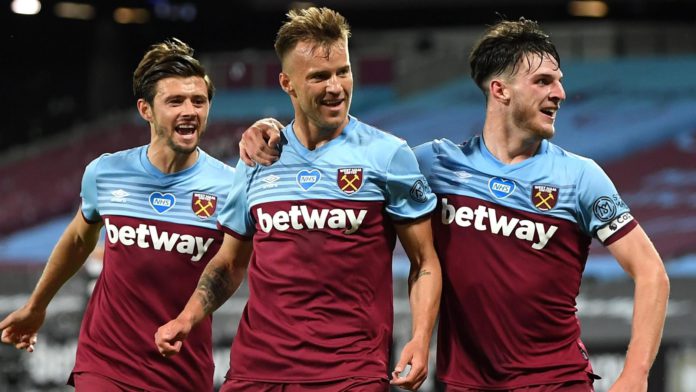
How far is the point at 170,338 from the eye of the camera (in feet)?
14.6

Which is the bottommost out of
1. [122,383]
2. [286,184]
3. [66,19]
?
[122,383]

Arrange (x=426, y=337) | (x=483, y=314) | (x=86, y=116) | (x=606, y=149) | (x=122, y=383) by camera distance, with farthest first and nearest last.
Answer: (x=86, y=116) < (x=606, y=149) < (x=122, y=383) < (x=483, y=314) < (x=426, y=337)

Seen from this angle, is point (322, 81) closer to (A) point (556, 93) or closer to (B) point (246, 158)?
(B) point (246, 158)

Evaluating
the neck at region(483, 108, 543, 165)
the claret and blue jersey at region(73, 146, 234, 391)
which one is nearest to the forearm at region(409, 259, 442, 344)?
the neck at region(483, 108, 543, 165)

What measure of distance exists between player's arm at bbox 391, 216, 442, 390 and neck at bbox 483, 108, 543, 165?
0.46 metres

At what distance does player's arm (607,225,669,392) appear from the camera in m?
4.05

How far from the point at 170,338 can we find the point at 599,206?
1.75 metres

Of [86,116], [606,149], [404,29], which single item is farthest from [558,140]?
[86,116]

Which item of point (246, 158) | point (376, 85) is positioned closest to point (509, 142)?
point (246, 158)

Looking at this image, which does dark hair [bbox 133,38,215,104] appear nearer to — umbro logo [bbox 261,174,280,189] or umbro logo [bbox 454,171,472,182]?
umbro logo [bbox 261,174,280,189]

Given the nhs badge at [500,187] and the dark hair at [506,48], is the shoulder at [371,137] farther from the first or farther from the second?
the dark hair at [506,48]

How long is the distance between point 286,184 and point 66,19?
15.6 metres

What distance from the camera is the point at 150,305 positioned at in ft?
17.0

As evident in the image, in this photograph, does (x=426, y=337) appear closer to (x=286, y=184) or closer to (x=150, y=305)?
(x=286, y=184)
